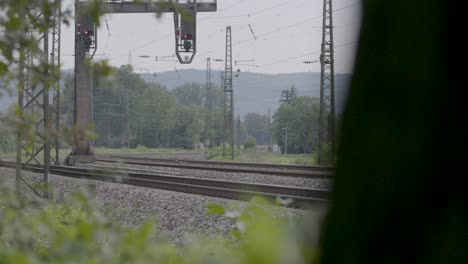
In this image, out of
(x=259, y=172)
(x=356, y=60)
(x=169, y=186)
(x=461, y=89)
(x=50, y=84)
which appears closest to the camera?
(x=461, y=89)

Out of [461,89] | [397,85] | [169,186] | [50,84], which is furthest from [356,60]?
[169,186]

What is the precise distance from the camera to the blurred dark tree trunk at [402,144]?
1.73 metres

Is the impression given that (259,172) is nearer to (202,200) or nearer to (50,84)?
(202,200)

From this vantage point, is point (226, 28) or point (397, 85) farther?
point (226, 28)

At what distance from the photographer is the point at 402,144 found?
1790 millimetres

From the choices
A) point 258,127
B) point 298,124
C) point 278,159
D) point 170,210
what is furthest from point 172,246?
point 258,127

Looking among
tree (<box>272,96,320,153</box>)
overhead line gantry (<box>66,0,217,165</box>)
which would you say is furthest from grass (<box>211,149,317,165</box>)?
tree (<box>272,96,320,153</box>)

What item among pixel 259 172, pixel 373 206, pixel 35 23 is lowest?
pixel 259 172

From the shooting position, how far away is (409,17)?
1.83 meters

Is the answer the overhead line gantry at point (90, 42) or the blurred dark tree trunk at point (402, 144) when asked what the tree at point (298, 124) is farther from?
the blurred dark tree trunk at point (402, 144)

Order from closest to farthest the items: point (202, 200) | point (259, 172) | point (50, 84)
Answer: point (50, 84), point (202, 200), point (259, 172)

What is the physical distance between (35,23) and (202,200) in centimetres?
921

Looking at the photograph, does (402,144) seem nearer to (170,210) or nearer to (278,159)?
(170,210)

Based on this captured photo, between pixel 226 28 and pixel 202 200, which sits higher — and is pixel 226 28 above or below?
above
